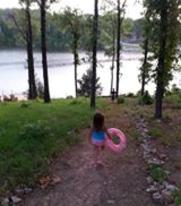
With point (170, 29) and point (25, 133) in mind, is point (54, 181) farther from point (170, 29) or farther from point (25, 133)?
point (170, 29)

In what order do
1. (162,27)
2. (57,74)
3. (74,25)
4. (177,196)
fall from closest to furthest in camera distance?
(177,196) → (162,27) → (74,25) → (57,74)

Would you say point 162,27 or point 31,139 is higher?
point 162,27

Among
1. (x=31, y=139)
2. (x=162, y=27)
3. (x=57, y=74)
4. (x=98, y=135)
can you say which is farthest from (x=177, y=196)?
(x=57, y=74)

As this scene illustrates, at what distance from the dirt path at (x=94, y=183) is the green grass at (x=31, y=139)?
1.88ft

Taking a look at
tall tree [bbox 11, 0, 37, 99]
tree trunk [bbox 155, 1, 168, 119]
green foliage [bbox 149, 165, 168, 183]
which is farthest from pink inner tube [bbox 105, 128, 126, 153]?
tall tree [bbox 11, 0, 37, 99]

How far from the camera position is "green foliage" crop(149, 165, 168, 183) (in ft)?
40.4

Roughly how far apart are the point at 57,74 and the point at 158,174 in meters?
95.4

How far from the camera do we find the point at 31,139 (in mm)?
14961

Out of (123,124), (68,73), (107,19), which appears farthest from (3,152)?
(68,73)

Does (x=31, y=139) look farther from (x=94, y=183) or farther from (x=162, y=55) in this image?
(x=162, y=55)

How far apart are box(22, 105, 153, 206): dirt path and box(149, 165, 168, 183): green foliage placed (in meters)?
0.28

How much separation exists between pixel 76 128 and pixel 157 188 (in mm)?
6634

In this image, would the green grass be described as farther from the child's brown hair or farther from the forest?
the child's brown hair

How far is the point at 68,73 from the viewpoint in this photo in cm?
11088
